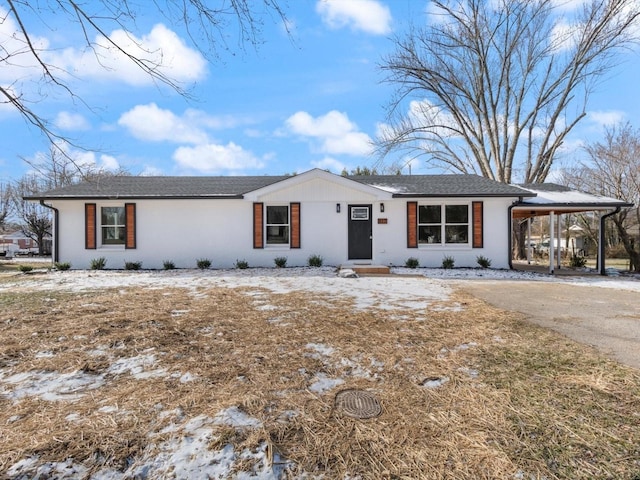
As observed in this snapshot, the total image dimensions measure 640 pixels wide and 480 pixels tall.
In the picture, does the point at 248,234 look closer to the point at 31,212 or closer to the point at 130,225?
the point at 130,225

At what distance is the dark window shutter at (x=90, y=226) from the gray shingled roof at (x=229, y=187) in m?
0.46

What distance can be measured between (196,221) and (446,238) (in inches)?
339

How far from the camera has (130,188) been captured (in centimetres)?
1227

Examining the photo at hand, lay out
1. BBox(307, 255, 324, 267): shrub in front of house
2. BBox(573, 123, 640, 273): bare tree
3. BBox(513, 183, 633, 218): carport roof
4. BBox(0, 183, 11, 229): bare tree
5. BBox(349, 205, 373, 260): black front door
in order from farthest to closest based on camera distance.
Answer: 1. BBox(0, 183, 11, 229): bare tree
2. BBox(573, 123, 640, 273): bare tree
3. BBox(349, 205, 373, 260): black front door
4. BBox(307, 255, 324, 267): shrub in front of house
5. BBox(513, 183, 633, 218): carport roof

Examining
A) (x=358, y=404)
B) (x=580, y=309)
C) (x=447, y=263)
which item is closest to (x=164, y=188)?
(x=447, y=263)

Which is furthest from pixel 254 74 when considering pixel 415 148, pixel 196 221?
pixel 415 148

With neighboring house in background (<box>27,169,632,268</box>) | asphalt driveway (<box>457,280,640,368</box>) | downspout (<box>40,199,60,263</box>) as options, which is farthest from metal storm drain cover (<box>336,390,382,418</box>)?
downspout (<box>40,199,60,263</box>)

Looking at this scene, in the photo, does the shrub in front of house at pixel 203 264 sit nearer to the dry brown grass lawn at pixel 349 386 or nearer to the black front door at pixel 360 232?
the black front door at pixel 360 232

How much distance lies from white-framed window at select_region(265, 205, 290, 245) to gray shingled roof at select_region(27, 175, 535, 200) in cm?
122

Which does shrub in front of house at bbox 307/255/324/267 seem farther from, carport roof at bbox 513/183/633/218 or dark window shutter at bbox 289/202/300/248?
carport roof at bbox 513/183/633/218

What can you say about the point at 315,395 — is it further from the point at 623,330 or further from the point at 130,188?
the point at 130,188

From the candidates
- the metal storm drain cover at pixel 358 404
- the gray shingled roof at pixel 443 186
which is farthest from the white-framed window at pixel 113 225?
the metal storm drain cover at pixel 358 404

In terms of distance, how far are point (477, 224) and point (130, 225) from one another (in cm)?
1172

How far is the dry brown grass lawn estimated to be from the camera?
6.27ft
